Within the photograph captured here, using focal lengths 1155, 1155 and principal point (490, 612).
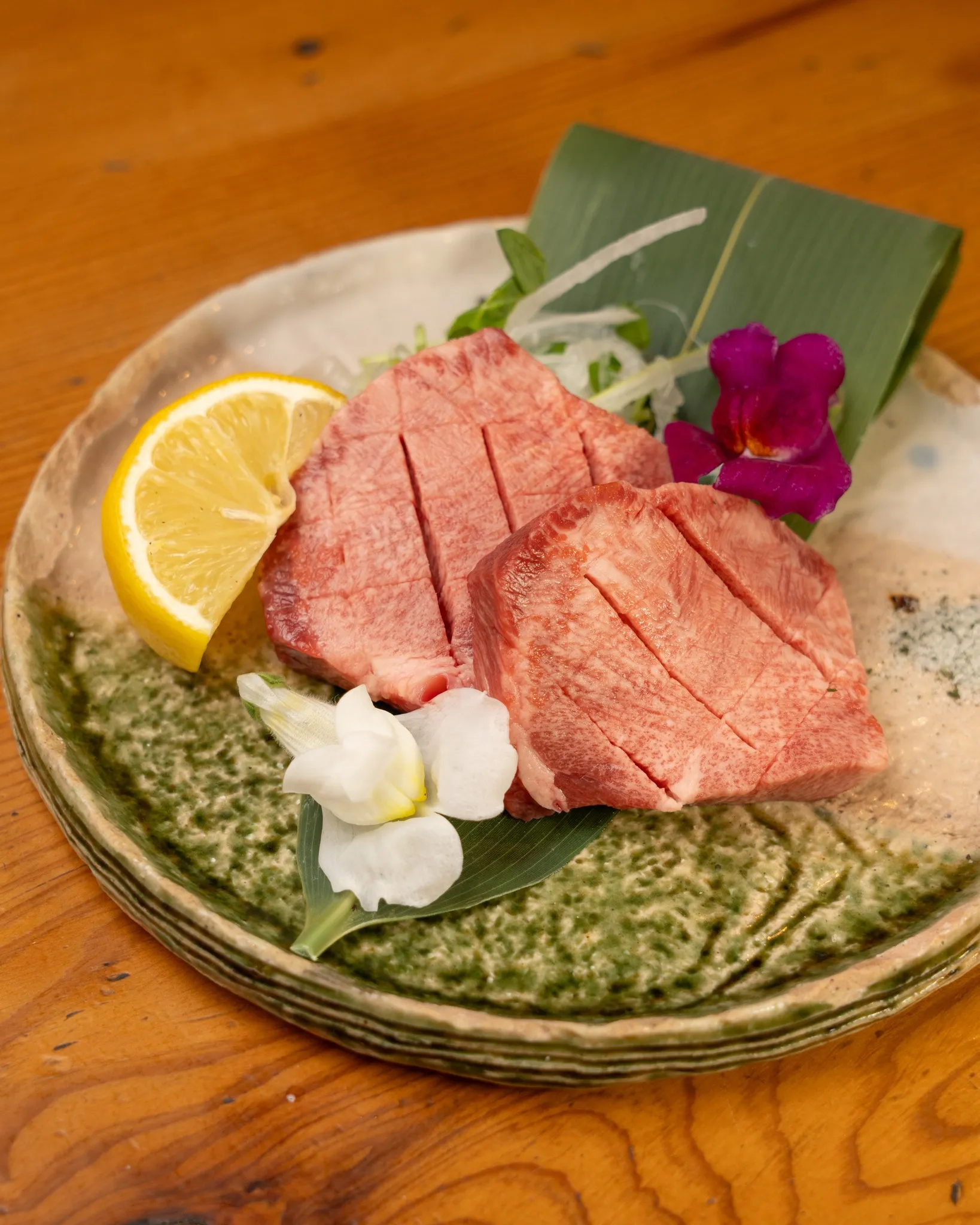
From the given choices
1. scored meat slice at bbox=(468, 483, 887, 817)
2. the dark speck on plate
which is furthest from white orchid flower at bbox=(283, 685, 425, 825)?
the dark speck on plate

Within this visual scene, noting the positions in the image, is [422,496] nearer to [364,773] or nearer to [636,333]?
[364,773]

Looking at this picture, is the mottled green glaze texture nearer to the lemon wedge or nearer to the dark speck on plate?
the lemon wedge

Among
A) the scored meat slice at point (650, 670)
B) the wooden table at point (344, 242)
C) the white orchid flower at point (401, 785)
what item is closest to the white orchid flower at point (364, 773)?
the white orchid flower at point (401, 785)

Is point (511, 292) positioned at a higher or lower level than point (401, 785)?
higher

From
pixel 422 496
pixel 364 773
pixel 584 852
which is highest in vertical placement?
pixel 422 496

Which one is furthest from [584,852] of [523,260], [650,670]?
[523,260]
